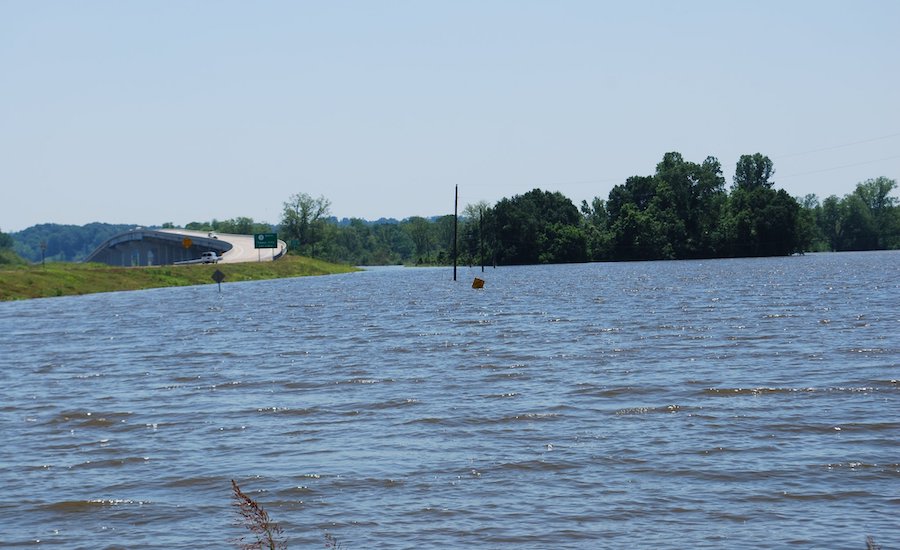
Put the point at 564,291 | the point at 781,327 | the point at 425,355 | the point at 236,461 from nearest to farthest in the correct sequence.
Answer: the point at 236,461
the point at 425,355
the point at 781,327
the point at 564,291

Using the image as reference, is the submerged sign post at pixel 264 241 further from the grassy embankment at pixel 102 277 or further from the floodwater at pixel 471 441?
the floodwater at pixel 471 441

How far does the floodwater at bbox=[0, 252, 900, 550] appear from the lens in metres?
13.9

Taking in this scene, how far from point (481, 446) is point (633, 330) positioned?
27184 millimetres

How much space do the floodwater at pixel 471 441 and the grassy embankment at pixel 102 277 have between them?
6630 cm

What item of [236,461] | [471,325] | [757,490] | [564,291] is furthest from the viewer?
[564,291]

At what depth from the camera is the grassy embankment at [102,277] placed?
105 metres

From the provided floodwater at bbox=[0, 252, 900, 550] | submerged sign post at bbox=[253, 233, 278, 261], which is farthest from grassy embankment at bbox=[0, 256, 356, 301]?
floodwater at bbox=[0, 252, 900, 550]

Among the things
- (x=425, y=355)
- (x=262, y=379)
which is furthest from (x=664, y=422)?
(x=425, y=355)

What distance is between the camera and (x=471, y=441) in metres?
19.7

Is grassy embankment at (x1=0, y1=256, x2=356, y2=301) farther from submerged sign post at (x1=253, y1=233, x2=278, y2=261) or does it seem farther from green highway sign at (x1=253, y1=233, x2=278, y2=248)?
green highway sign at (x1=253, y1=233, x2=278, y2=248)

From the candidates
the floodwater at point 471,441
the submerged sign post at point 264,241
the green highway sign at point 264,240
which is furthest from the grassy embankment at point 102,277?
the floodwater at point 471,441

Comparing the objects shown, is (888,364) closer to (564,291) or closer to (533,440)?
(533,440)

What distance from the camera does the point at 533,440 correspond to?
1955 cm

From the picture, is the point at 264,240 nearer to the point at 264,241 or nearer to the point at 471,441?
the point at 264,241
